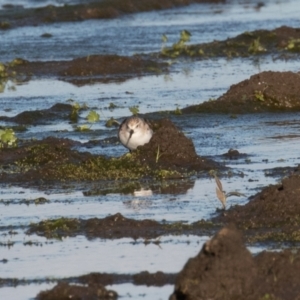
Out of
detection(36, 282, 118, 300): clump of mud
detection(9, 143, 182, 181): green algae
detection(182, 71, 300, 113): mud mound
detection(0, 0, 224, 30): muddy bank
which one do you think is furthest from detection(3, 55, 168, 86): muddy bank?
detection(36, 282, 118, 300): clump of mud

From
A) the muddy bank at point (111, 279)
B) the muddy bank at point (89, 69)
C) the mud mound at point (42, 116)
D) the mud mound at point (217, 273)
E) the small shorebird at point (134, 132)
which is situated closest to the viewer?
the mud mound at point (217, 273)

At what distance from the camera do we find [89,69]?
25.0 metres

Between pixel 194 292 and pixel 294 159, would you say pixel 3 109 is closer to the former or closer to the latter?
pixel 294 159

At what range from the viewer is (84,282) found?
9.56 meters

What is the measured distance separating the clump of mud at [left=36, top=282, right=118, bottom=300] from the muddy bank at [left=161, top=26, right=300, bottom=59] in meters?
18.2

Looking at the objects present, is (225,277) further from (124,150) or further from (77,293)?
(124,150)

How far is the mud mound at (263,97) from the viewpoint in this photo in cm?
1952

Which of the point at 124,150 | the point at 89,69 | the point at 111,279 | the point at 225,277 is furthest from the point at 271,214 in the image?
the point at 89,69

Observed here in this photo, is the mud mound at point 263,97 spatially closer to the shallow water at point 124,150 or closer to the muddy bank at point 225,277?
the shallow water at point 124,150

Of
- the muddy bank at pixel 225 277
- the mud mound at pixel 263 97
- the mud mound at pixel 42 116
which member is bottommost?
the mud mound at pixel 42 116

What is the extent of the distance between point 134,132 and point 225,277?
6.18m

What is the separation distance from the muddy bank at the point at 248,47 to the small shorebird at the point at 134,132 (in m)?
12.5

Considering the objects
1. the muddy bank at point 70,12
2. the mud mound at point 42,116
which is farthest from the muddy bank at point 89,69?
the muddy bank at point 70,12

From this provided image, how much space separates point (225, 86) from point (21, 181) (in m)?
9.32
